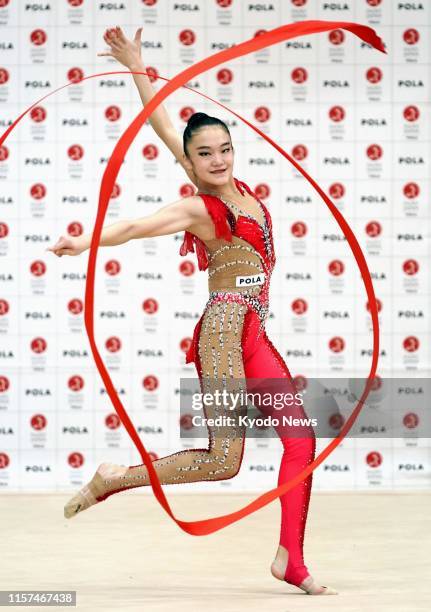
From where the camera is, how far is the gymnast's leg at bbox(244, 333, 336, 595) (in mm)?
3764

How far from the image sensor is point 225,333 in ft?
12.4

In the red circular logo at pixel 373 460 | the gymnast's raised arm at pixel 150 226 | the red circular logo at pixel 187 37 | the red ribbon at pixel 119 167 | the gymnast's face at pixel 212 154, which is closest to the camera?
the red ribbon at pixel 119 167

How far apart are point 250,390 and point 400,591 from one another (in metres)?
0.83

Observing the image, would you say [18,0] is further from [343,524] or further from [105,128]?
[343,524]

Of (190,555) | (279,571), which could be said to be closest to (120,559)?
(190,555)

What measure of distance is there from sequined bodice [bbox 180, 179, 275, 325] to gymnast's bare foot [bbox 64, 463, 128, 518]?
653mm

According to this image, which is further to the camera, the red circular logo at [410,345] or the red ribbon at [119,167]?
the red circular logo at [410,345]

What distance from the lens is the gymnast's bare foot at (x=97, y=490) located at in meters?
3.78

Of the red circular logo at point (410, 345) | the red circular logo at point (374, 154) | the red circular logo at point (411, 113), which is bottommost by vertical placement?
the red circular logo at point (410, 345)

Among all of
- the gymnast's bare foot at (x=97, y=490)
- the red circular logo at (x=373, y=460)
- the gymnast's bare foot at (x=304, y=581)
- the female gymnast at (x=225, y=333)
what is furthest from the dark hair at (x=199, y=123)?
the red circular logo at (x=373, y=460)

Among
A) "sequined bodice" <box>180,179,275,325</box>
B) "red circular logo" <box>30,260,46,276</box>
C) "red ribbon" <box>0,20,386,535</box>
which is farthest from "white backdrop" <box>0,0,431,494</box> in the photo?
"red ribbon" <box>0,20,386,535</box>

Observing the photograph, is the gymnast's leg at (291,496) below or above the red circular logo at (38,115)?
below

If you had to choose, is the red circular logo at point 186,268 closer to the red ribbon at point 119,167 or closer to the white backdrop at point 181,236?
the white backdrop at point 181,236

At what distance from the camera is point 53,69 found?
6.22 metres
